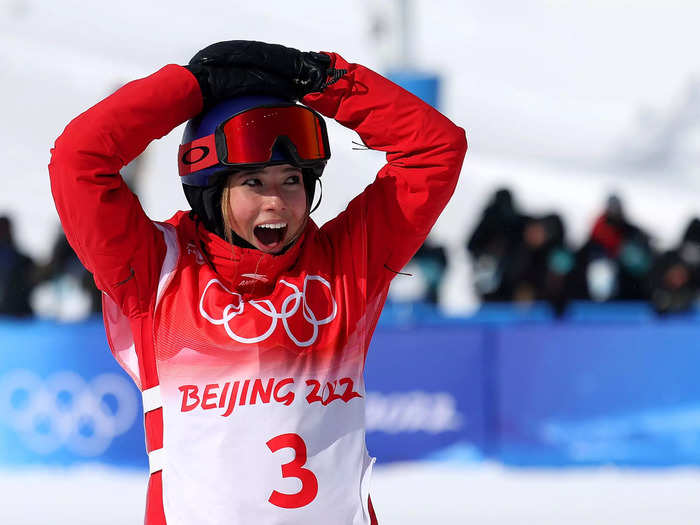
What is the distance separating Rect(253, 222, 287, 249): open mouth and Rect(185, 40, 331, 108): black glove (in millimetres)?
281

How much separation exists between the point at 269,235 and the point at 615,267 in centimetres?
537

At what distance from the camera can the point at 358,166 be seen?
53.0ft

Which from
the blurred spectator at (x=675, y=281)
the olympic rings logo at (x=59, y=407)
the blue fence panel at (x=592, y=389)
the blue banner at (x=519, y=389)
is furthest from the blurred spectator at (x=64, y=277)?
the blurred spectator at (x=675, y=281)

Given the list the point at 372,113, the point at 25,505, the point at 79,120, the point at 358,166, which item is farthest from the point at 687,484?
the point at 358,166

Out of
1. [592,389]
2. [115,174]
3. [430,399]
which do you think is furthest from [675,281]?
[115,174]

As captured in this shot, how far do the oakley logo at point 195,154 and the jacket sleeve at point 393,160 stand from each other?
10.4 inches

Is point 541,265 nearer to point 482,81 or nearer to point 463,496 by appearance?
point 463,496

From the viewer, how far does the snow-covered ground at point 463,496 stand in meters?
5.70

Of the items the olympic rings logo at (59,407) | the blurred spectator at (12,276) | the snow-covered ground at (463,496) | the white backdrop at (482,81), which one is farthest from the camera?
the white backdrop at (482,81)

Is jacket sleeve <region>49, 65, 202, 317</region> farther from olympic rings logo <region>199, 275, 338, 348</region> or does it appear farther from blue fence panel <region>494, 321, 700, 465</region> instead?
blue fence panel <region>494, 321, 700, 465</region>

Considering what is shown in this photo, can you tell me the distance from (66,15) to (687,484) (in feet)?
79.4

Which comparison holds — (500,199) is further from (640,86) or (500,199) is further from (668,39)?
(668,39)

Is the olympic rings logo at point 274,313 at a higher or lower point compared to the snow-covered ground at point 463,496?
higher

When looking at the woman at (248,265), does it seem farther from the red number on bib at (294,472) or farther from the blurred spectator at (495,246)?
the blurred spectator at (495,246)
